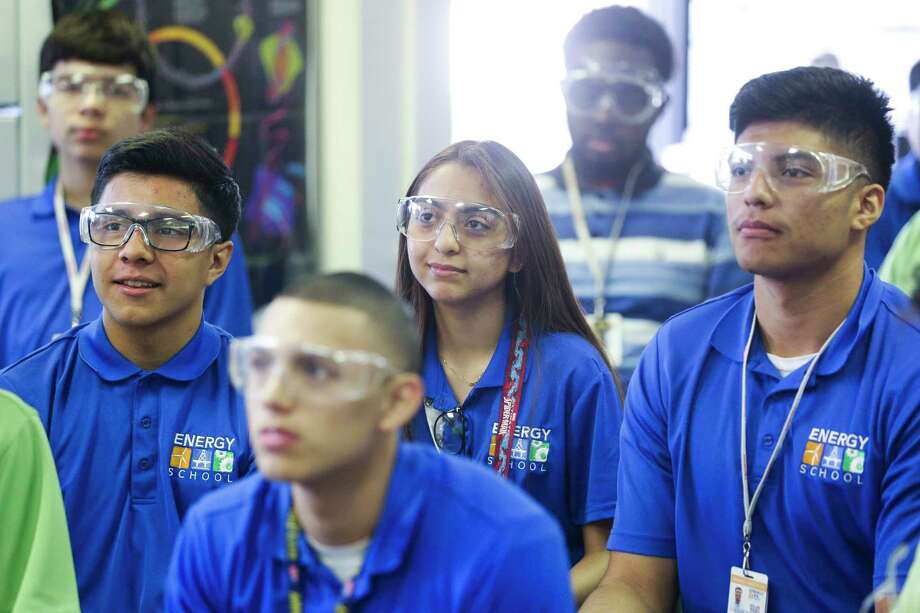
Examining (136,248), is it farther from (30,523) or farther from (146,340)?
(30,523)

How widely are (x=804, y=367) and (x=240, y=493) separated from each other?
1262 millimetres

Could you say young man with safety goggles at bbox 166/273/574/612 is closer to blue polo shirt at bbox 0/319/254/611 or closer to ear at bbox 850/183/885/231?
blue polo shirt at bbox 0/319/254/611

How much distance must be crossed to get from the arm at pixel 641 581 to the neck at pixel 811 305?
554mm

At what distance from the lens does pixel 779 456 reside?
2.83m

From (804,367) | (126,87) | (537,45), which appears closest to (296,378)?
(804,367)

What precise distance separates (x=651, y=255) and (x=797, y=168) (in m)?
1.60

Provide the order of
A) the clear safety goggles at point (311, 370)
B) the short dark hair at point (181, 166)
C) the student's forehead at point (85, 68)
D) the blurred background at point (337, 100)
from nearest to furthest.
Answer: the clear safety goggles at point (311, 370), the short dark hair at point (181, 166), the student's forehead at point (85, 68), the blurred background at point (337, 100)

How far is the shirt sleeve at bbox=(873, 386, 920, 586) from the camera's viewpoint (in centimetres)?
259

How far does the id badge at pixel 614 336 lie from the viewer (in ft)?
14.2

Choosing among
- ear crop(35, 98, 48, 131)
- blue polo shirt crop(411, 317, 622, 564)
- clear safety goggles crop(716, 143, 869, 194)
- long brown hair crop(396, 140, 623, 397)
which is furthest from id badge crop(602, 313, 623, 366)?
ear crop(35, 98, 48, 131)

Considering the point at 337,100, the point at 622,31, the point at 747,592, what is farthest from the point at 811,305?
the point at 337,100

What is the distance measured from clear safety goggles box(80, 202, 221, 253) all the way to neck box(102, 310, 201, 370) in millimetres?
177

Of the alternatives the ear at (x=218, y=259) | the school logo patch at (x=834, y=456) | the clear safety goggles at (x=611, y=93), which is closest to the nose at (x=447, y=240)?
the ear at (x=218, y=259)

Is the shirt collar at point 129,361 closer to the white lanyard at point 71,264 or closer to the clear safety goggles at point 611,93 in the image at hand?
the white lanyard at point 71,264
